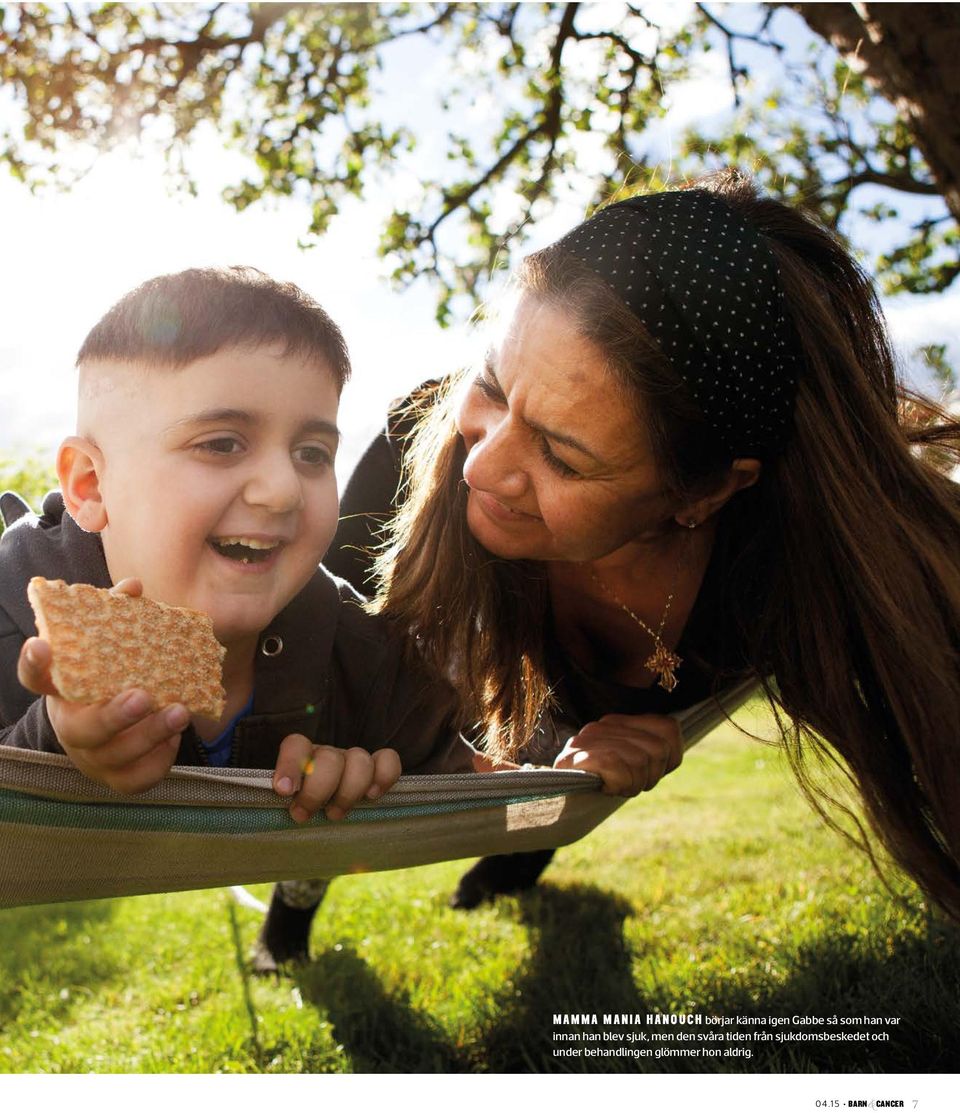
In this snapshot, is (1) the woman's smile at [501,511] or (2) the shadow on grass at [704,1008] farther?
(2) the shadow on grass at [704,1008]

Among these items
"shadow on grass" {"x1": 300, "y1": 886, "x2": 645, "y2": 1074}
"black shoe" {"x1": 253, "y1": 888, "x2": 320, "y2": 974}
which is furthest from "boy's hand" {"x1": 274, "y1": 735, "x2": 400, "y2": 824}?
"black shoe" {"x1": 253, "y1": 888, "x2": 320, "y2": 974}

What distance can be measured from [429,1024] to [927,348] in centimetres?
205

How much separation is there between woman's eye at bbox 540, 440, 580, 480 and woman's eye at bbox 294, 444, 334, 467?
0.36 metres

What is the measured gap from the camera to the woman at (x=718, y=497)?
1.64 metres

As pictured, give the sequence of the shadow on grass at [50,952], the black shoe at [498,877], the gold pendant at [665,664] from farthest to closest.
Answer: the black shoe at [498,877], the shadow on grass at [50,952], the gold pendant at [665,664]

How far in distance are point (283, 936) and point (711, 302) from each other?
6.95ft

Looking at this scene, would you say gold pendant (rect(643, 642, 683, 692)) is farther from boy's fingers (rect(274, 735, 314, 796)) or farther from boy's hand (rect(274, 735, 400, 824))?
boy's fingers (rect(274, 735, 314, 796))

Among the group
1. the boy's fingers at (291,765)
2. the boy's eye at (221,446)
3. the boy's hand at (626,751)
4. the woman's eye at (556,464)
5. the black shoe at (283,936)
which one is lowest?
the black shoe at (283,936)

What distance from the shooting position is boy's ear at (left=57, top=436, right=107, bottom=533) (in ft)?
5.02

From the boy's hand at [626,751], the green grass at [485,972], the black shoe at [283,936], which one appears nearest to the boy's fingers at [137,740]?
the boy's hand at [626,751]

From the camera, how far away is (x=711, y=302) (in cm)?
165

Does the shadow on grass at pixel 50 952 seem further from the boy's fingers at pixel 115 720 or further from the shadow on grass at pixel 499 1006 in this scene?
the boy's fingers at pixel 115 720

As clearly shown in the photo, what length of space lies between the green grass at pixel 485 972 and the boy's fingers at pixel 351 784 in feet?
3.43
